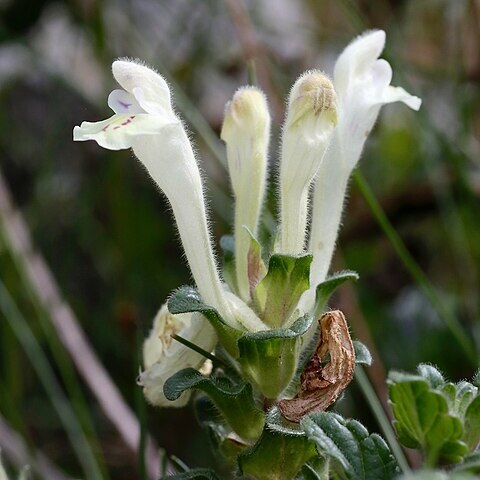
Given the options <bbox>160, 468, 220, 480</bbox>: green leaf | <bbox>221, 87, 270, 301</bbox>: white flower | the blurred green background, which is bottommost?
the blurred green background

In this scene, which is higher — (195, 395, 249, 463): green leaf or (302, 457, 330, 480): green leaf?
(195, 395, 249, 463): green leaf

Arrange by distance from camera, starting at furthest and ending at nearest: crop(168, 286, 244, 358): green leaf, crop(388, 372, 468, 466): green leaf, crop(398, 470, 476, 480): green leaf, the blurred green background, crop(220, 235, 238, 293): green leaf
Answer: the blurred green background < crop(220, 235, 238, 293): green leaf < crop(168, 286, 244, 358): green leaf < crop(388, 372, 468, 466): green leaf < crop(398, 470, 476, 480): green leaf

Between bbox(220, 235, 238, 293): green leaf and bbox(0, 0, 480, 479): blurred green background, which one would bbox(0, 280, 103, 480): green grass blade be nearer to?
bbox(0, 0, 480, 479): blurred green background

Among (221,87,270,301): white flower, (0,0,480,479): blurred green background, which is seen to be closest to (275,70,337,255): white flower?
(221,87,270,301): white flower

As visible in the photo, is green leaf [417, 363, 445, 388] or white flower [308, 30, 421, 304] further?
white flower [308, 30, 421, 304]

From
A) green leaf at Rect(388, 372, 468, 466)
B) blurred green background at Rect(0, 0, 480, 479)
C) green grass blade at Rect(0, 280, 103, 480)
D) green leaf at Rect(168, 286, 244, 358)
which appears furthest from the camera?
blurred green background at Rect(0, 0, 480, 479)

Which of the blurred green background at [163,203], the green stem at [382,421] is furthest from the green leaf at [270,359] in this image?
the blurred green background at [163,203]
